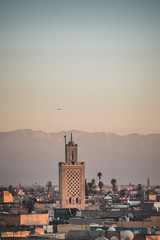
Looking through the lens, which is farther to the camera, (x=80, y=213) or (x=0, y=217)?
(x=80, y=213)

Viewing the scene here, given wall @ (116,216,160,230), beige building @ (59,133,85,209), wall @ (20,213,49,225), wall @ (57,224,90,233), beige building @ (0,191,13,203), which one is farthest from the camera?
beige building @ (0,191,13,203)

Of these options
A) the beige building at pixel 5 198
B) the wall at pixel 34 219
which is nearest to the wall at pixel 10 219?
the wall at pixel 34 219

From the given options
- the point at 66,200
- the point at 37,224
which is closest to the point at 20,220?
the point at 37,224

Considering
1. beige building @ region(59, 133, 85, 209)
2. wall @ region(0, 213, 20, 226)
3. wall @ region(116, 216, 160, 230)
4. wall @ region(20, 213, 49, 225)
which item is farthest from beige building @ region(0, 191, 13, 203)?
wall @ region(116, 216, 160, 230)

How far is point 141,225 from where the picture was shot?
172 ft

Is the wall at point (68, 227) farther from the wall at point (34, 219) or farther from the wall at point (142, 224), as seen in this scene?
the wall at point (34, 219)

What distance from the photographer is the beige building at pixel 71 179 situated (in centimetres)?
9144

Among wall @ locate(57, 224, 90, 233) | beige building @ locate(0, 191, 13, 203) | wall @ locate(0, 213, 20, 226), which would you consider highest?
beige building @ locate(0, 191, 13, 203)

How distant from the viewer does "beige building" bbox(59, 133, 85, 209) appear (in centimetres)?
9144

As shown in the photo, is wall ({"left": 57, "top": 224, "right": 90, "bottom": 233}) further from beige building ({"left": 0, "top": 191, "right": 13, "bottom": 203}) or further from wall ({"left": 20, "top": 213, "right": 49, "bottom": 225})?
beige building ({"left": 0, "top": 191, "right": 13, "bottom": 203})

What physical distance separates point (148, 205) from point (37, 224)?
15.9m

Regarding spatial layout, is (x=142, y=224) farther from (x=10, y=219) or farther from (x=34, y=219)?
(x=10, y=219)

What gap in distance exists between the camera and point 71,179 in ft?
304

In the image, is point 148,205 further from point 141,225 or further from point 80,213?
point 141,225
